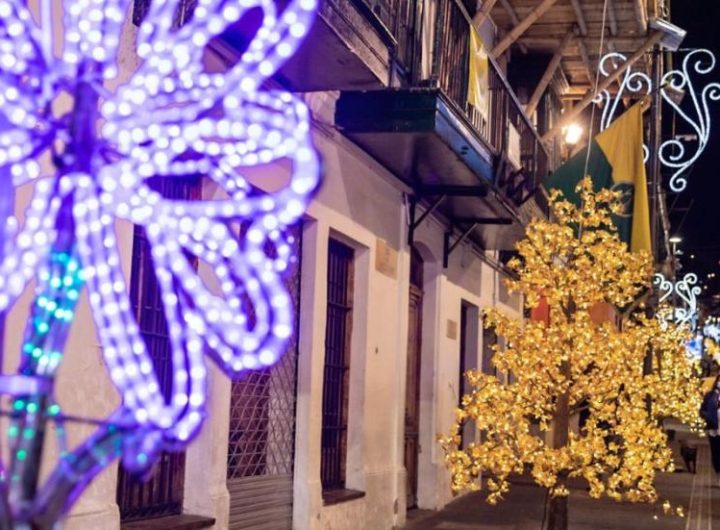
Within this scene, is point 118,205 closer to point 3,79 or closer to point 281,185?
point 3,79

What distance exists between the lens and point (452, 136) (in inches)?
382

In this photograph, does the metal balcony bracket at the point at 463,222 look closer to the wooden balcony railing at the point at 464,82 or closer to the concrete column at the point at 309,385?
the wooden balcony railing at the point at 464,82

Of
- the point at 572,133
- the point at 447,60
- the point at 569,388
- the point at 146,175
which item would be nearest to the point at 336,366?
the point at 569,388

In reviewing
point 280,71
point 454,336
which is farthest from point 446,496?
point 280,71

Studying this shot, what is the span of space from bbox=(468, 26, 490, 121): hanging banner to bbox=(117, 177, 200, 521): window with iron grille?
453cm

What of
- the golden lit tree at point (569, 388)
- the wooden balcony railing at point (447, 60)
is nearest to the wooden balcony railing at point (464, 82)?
the wooden balcony railing at point (447, 60)

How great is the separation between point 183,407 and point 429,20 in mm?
8252

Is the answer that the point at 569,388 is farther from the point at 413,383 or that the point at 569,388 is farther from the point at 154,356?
the point at 413,383

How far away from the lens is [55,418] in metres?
3.89

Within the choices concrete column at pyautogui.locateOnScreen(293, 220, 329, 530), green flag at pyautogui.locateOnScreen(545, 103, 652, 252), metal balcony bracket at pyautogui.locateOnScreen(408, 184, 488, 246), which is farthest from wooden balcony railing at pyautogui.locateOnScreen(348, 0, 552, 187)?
concrete column at pyautogui.locateOnScreen(293, 220, 329, 530)

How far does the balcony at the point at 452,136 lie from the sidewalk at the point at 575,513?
3424 millimetres

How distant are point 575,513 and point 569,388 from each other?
4.54 meters

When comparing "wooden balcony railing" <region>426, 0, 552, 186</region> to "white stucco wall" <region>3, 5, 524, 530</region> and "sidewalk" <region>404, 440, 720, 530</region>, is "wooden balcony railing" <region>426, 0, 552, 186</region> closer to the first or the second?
"white stucco wall" <region>3, 5, 524, 530</region>

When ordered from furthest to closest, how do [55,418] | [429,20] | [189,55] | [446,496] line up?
[446,496] → [429,20] → [189,55] → [55,418]
